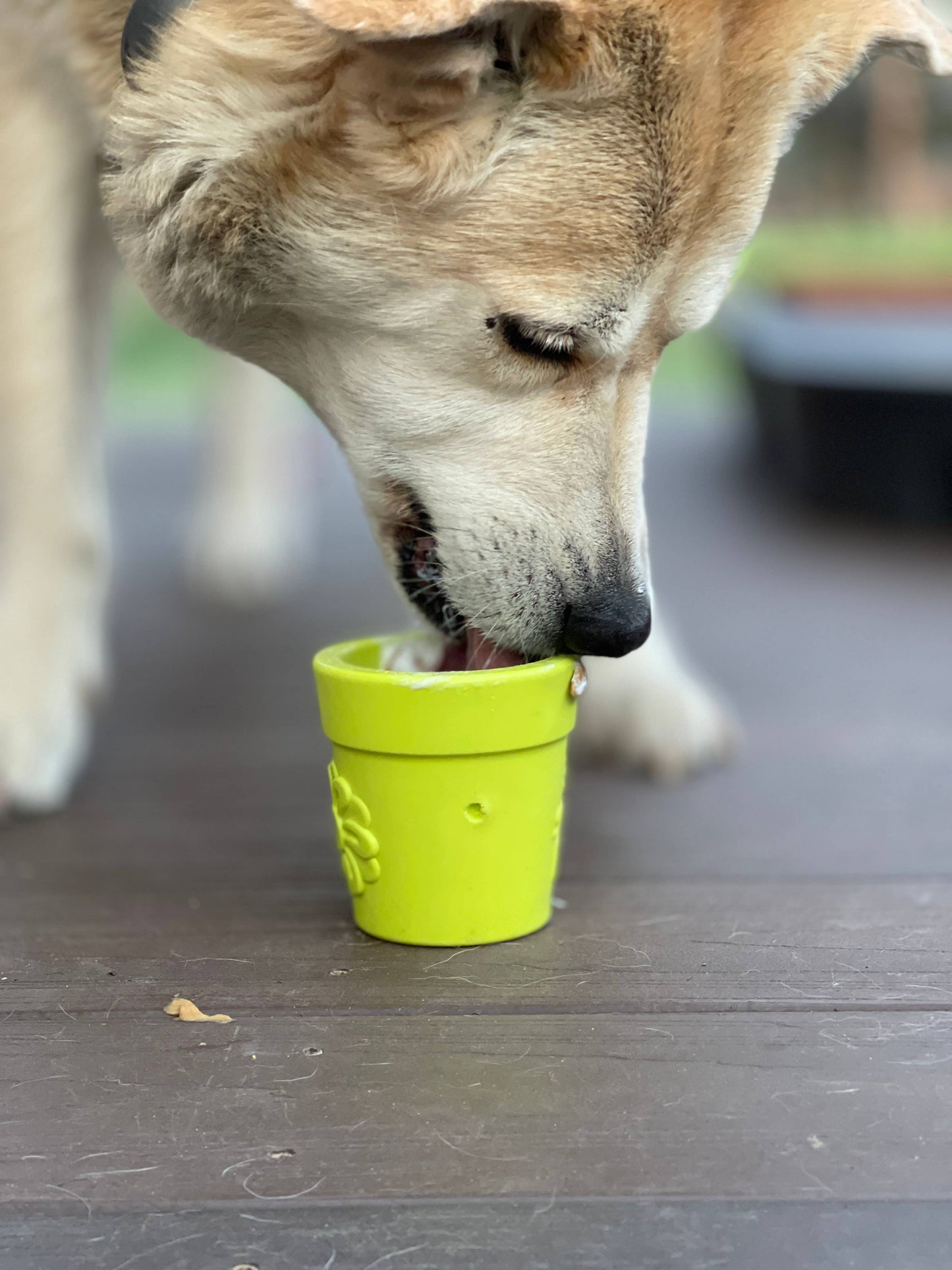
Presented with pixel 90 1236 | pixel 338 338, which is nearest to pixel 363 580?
pixel 338 338

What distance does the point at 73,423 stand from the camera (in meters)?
1.64

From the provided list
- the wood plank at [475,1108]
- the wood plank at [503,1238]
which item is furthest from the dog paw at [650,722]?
the wood plank at [503,1238]

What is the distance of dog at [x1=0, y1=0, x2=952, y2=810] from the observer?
1054mm

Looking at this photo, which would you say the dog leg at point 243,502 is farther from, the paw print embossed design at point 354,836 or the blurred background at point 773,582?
the paw print embossed design at point 354,836

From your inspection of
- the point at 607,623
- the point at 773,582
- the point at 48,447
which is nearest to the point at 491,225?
the point at 607,623

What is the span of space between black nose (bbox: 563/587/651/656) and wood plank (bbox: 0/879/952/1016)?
25cm

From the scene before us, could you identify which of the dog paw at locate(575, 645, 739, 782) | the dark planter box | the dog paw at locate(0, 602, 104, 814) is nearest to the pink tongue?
the dog paw at locate(575, 645, 739, 782)

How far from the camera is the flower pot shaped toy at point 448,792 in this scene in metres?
1.04

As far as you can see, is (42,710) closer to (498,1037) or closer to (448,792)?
(448,792)

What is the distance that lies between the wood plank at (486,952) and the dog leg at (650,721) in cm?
44

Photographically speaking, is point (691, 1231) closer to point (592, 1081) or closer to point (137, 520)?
point (592, 1081)

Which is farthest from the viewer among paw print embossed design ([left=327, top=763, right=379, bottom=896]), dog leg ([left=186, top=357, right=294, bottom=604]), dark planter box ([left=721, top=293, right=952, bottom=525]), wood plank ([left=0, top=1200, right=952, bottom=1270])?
dark planter box ([left=721, top=293, right=952, bottom=525])

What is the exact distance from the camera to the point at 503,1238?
0.73m

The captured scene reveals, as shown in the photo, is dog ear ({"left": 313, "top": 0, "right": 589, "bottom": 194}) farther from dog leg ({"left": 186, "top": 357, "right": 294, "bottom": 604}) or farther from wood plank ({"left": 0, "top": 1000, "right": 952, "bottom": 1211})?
dog leg ({"left": 186, "top": 357, "right": 294, "bottom": 604})
